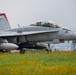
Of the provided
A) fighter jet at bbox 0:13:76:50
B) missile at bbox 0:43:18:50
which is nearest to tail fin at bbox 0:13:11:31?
fighter jet at bbox 0:13:76:50

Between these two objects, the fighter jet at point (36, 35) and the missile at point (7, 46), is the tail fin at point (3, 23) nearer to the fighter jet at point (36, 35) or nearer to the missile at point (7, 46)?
the fighter jet at point (36, 35)

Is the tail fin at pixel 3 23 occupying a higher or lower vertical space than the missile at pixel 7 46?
higher

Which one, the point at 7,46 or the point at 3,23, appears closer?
the point at 7,46

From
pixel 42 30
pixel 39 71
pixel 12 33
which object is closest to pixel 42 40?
pixel 42 30

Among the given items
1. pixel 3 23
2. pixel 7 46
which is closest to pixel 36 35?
pixel 7 46

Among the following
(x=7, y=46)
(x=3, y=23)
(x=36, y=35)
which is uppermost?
(x=3, y=23)

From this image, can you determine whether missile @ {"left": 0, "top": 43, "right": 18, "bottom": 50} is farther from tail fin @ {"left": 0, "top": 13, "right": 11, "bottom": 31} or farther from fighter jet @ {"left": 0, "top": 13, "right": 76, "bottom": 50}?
tail fin @ {"left": 0, "top": 13, "right": 11, "bottom": 31}

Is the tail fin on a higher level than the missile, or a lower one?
higher

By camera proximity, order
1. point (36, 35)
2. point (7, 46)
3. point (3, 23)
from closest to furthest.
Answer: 1. point (7, 46)
2. point (36, 35)
3. point (3, 23)

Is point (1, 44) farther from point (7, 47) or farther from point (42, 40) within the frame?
point (42, 40)

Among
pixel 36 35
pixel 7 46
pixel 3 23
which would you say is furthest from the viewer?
pixel 3 23

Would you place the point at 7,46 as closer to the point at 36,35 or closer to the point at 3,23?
the point at 36,35

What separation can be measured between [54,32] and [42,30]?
1120 mm

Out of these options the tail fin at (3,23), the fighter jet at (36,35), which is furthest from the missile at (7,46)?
the tail fin at (3,23)
